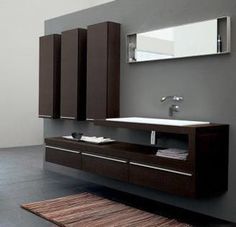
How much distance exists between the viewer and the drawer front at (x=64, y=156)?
13.8ft

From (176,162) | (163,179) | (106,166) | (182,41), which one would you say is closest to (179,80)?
(182,41)

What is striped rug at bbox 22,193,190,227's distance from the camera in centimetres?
313

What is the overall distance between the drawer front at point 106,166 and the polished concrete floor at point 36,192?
0.35 meters

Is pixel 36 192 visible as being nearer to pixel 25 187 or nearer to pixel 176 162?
pixel 25 187

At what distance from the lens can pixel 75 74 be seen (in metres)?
4.67

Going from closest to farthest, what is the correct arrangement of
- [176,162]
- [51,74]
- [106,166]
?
[176,162]
[106,166]
[51,74]

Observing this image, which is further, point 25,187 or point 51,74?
point 51,74

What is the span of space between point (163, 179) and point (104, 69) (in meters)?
1.61

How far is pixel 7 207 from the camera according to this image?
3.61 meters

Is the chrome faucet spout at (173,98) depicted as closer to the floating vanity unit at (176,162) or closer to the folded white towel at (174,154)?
the floating vanity unit at (176,162)

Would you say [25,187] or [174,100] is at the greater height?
[174,100]

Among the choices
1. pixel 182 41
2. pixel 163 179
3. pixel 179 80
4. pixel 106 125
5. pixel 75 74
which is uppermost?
pixel 182 41

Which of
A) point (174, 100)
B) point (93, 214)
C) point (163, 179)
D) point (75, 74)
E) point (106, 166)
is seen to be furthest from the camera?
point (75, 74)

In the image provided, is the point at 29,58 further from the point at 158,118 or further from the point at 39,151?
the point at 158,118
